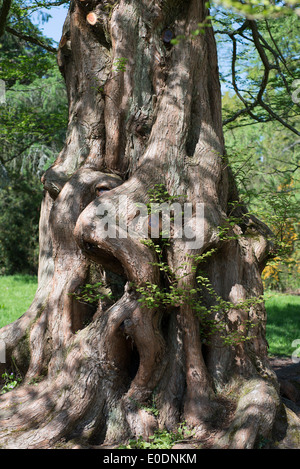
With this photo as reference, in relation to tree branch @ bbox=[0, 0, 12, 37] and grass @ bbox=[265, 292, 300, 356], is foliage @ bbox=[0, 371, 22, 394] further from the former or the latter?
tree branch @ bbox=[0, 0, 12, 37]

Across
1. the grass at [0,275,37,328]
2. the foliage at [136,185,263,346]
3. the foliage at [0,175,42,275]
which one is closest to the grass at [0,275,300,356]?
the grass at [0,275,37,328]

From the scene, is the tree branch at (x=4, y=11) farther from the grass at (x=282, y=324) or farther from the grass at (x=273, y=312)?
the grass at (x=282, y=324)

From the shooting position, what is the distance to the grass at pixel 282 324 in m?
8.59

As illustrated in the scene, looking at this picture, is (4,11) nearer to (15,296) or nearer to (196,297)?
(196,297)

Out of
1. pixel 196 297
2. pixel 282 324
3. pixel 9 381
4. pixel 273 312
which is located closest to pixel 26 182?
pixel 273 312

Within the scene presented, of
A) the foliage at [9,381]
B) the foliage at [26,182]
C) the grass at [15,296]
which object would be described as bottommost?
the foliage at [9,381]

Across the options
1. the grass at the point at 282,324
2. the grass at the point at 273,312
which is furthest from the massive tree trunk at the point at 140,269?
the grass at the point at 282,324

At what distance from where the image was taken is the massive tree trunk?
4250mm

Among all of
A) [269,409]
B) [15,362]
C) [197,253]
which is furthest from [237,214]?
[15,362]

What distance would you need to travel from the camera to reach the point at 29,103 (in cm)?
1777

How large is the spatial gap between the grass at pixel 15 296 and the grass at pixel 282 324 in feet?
16.1

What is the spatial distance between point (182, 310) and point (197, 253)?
0.59 meters

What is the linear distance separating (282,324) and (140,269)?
691 cm

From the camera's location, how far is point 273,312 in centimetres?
1148
